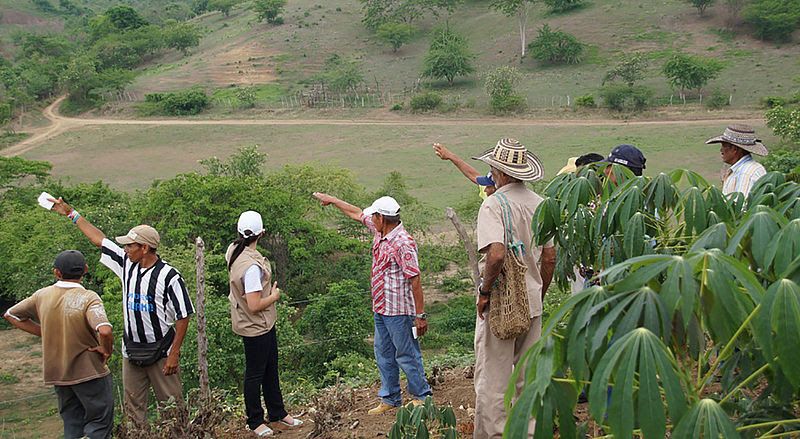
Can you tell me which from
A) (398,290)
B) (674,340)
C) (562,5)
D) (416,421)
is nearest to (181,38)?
(562,5)

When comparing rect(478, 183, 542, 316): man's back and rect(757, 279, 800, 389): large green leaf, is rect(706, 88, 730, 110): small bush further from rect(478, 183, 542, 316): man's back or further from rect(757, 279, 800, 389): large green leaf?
rect(757, 279, 800, 389): large green leaf

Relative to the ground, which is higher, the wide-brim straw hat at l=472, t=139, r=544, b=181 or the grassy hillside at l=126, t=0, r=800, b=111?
the grassy hillside at l=126, t=0, r=800, b=111

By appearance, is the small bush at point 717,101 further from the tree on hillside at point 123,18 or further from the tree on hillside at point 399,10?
the tree on hillside at point 123,18

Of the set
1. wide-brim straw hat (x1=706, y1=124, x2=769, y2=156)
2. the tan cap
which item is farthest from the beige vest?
wide-brim straw hat (x1=706, y1=124, x2=769, y2=156)

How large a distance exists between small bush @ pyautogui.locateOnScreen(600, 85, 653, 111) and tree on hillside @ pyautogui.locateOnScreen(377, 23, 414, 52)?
19.6 meters

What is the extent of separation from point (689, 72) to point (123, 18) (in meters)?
44.4

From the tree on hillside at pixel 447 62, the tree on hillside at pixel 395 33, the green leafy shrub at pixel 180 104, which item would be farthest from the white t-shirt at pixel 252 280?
the tree on hillside at pixel 395 33

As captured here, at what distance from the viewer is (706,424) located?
1.60 meters

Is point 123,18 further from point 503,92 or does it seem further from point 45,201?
point 45,201

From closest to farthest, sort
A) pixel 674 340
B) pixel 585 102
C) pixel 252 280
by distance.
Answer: pixel 674 340 < pixel 252 280 < pixel 585 102

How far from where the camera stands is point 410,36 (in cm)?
5384

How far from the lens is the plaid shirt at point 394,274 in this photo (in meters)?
4.69

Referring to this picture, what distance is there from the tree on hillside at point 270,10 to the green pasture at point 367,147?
69.5 feet

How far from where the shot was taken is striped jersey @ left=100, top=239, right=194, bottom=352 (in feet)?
14.7
